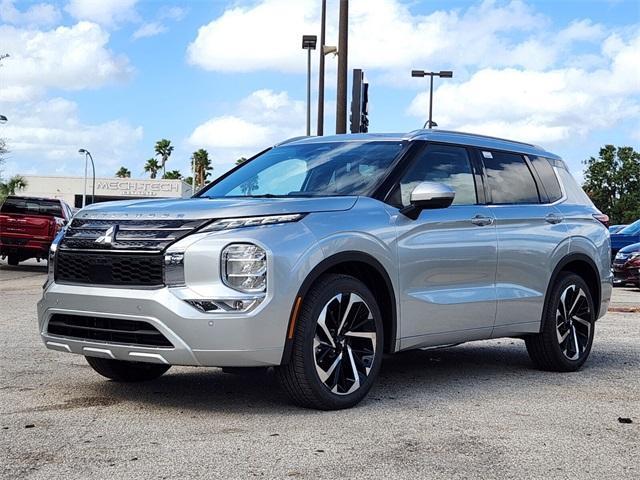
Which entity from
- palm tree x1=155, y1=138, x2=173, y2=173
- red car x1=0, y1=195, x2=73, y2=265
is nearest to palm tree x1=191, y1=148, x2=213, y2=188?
palm tree x1=155, y1=138, x2=173, y2=173

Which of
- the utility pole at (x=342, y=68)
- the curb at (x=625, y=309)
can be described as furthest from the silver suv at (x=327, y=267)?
the utility pole at (x=342, y=68)

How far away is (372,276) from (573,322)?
253 cm

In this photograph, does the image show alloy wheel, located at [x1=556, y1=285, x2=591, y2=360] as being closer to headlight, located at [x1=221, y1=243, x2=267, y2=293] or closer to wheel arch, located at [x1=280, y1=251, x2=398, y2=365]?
wheel arch, located at [x1=280, y1=251, x2=398, y2=365]

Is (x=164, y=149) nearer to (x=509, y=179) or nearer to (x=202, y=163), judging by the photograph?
(x=202, y=163)

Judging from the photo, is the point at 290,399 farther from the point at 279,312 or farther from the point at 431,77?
the point at 431,77

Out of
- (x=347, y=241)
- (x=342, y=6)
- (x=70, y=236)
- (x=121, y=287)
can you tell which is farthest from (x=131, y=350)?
(x=342, y=6)

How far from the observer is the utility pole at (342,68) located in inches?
851

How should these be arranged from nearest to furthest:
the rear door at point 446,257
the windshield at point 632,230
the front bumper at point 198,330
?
the front bumper at point 198,330
the rear door at point 446,257
the windshield at point 632,230

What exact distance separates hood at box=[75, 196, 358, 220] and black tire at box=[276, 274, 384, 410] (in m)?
0.46

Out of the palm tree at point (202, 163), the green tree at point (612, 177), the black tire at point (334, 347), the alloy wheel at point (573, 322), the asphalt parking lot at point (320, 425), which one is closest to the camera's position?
the asphalt parking lot at point (320, 425)

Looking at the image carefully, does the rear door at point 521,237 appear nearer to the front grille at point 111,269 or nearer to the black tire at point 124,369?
the black tire at point 124,369

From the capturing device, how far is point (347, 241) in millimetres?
5773

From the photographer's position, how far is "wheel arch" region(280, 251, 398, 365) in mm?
5660

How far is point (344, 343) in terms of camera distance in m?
5.78
